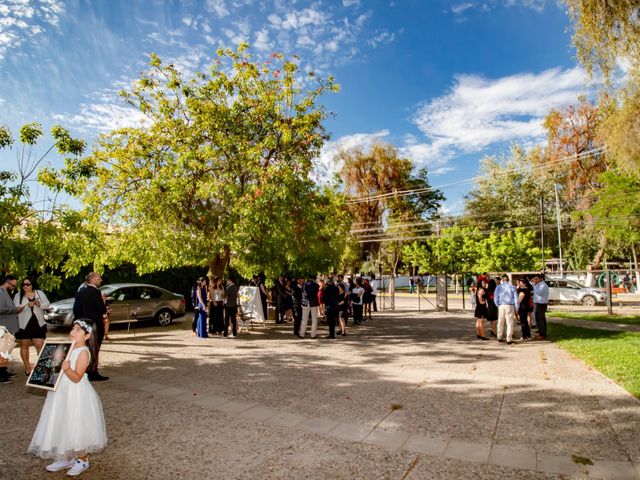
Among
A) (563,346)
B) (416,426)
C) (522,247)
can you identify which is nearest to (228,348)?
(416,426)

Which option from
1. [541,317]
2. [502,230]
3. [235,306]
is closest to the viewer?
[541,317]

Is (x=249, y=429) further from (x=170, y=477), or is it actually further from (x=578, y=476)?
(x=578, y=476)

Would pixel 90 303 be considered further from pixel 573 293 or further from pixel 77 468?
pixel 573 293

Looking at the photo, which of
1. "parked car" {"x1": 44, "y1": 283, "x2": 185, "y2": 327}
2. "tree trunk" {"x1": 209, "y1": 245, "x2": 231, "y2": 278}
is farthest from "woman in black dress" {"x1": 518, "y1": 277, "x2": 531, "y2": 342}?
"parked car" {"x1": 44, "y1": 283, "x2": 185, "y2": 327}

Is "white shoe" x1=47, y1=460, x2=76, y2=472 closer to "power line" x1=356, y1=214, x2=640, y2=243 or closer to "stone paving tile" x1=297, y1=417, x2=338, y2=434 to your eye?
"stone paving tile" x1=297, y1=417, x2=338, y2=434

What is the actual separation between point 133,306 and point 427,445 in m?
13.6

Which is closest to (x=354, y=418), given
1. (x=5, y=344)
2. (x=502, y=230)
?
(x=5, y=344)

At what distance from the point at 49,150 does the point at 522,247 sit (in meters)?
34.7

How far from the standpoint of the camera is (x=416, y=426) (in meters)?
5.22

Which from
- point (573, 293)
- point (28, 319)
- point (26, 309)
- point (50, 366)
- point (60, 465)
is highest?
point (26, 309)

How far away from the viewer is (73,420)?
3.79 metres

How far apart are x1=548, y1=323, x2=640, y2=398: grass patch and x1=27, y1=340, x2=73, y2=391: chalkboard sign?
744cm

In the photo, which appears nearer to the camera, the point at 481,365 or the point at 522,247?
the point at 481,365

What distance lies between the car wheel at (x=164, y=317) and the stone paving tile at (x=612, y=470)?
15.1 m
